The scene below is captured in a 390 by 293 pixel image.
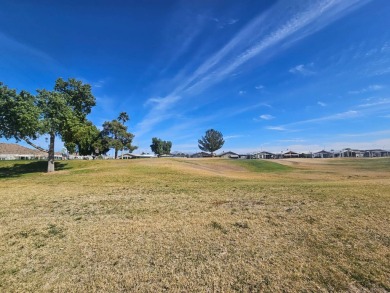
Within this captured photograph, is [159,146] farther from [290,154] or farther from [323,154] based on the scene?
[323,154]

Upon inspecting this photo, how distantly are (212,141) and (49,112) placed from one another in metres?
108

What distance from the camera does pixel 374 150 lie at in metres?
141

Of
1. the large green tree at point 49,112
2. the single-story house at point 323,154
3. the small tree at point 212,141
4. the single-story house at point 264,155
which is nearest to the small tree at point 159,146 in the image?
the small tree at point 212,141

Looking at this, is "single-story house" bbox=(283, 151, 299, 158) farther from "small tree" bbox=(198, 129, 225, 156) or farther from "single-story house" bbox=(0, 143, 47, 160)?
"single-story house" bbox=(0, 143, 47, 160)

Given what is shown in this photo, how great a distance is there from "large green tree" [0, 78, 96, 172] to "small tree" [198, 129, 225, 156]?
10115 cm

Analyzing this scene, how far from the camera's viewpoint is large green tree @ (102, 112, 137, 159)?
258 ft

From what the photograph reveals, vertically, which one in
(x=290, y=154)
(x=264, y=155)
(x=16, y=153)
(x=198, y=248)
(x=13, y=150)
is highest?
(x=13, y=150)

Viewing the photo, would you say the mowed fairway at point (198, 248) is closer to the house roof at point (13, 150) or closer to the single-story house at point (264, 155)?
the house roof at point (13, 150)

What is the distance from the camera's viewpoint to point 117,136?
81000 millimetres

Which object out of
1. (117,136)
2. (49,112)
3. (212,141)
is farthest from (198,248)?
(212,141)

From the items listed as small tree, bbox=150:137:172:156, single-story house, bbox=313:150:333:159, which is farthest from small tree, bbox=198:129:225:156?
single-story house, bbox=313:150:333:159

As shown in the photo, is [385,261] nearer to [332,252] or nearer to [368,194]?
[332,252]

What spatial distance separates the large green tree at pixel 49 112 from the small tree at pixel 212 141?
101 m

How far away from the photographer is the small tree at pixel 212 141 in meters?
133
